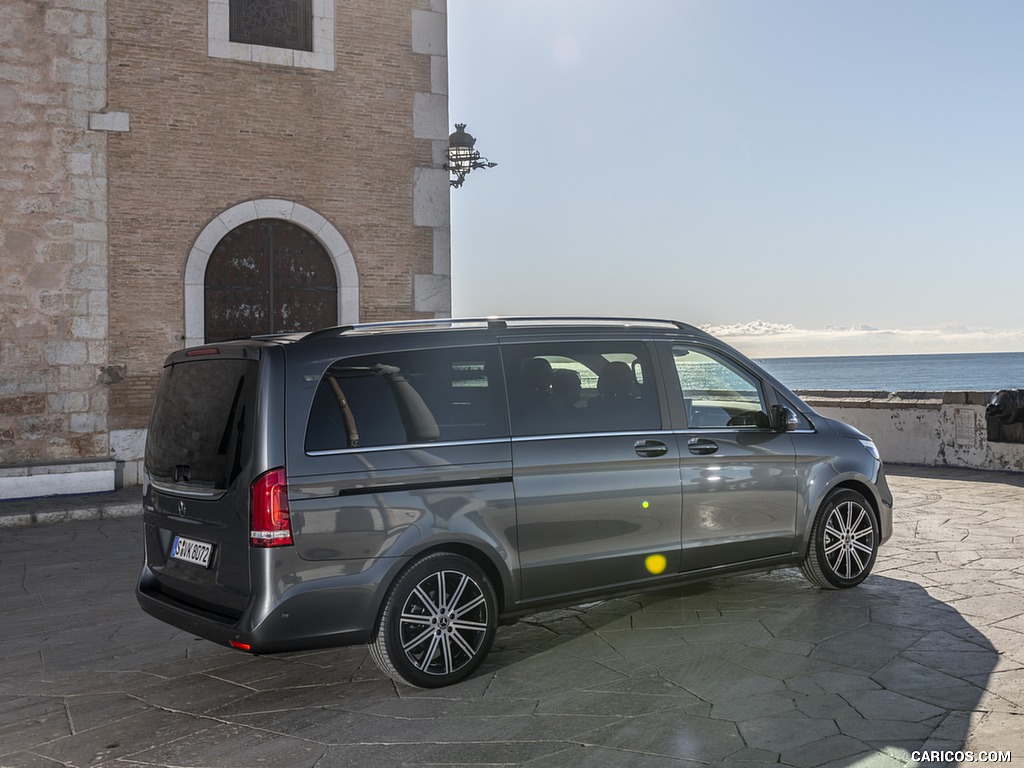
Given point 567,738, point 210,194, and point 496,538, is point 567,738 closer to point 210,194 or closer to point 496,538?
point 496,538

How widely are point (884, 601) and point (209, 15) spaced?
428 inches

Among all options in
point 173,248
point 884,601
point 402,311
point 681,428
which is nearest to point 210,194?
point 173,248

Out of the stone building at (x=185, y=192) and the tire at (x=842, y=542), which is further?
the stone building at (x=185, y=192)

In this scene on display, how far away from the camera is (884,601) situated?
611cm

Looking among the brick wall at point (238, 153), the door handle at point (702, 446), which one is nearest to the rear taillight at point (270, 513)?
the door handle at point (702, 446)

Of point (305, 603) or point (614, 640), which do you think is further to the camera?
point (614, 640)

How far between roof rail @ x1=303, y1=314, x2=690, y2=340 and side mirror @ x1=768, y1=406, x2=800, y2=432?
0.75m

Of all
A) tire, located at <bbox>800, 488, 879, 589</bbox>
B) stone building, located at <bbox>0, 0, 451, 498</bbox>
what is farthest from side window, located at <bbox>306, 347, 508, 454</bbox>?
stone building, located at <bbox>0, 0, 451, 498</bbox>

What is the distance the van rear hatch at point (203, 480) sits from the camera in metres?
4.46

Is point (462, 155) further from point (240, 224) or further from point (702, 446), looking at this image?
point (702, 446)

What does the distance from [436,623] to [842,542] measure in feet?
9.74

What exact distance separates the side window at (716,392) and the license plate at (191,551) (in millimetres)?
2736

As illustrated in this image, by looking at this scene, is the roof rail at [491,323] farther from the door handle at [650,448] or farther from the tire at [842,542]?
the tire at [842,542]

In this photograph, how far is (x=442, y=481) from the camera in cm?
473
